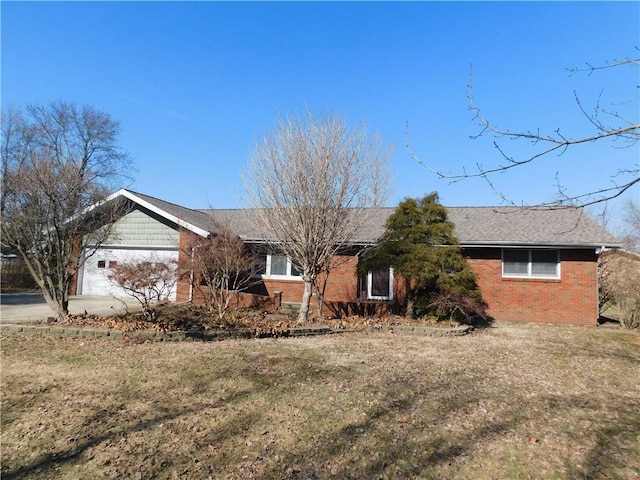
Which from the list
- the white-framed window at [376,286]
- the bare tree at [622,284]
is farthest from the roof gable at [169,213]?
the bare tree at [622,284]

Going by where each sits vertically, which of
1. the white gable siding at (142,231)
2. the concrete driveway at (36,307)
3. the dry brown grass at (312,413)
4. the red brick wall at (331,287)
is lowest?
the dry brown grass at (312,413)

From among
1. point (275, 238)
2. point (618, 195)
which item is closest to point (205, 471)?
point (618, 195)

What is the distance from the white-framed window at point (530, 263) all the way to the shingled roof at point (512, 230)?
560mm

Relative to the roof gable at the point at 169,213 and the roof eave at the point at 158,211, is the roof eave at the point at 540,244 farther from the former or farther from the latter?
the roof eave at the point at 158,211

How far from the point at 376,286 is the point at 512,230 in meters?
5.22

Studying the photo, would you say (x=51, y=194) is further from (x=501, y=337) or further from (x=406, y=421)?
(x=501, y=337)

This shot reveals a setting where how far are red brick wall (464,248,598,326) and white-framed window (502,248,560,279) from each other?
0.17m

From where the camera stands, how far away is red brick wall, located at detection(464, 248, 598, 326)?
13.3 meters

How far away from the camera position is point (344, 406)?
5.31 metres

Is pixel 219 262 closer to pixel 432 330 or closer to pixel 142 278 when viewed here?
pixel 142 278

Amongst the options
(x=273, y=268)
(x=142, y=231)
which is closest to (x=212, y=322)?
(x=273, y=268)

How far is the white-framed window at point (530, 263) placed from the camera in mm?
13680

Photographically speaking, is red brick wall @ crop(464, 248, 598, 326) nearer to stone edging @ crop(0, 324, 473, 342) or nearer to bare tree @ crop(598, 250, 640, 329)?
bare tree @ crop(598, 250, 640, 329)

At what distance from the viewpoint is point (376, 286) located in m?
15.4
